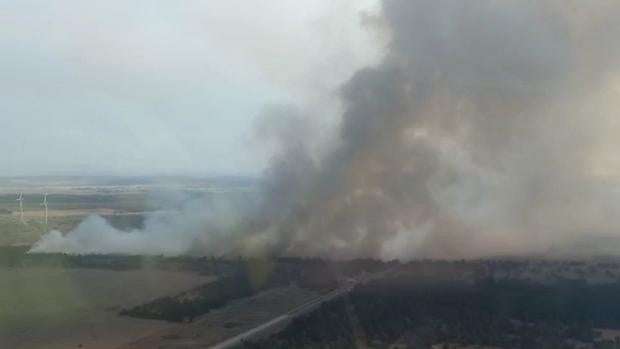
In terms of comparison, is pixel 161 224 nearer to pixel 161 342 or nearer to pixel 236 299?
pixel 236 299

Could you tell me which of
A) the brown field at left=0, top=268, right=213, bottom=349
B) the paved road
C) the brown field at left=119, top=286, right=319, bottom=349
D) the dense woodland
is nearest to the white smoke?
the brown field at left=0, top=268, right=213, bottom=349

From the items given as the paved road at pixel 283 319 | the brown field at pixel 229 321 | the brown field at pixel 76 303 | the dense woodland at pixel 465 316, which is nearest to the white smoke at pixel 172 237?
the brown field at pixel 76 303

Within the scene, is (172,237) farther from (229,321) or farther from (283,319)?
(283,319)

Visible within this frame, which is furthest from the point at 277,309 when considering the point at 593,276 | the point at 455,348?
the point at 593,276

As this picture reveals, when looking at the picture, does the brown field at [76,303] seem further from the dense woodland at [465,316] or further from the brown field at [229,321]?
the dense woodland at [465,316]

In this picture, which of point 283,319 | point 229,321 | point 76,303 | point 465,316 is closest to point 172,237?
point 76,303
